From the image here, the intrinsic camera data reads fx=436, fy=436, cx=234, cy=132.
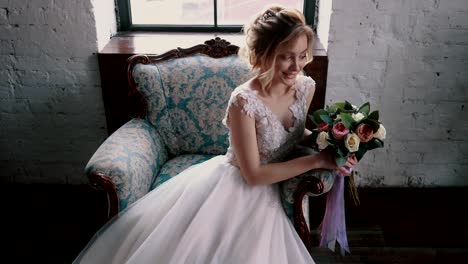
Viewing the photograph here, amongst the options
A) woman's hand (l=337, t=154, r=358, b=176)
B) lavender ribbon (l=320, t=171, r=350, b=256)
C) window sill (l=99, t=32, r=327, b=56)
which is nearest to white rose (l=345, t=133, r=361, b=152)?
woman's hand (l=337, t=154, r=358, b=176)

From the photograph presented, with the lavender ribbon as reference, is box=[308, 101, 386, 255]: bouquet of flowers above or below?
above

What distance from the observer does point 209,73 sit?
210cm

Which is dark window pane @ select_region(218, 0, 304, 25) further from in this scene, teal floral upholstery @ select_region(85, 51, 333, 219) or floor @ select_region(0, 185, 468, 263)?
floor @ select_region(0, 185, 468, 263)

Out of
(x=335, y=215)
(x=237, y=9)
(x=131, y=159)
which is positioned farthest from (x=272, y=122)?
(x=237, y=9)

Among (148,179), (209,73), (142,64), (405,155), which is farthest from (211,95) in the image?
(405,155)

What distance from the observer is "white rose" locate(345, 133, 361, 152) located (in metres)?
1.43

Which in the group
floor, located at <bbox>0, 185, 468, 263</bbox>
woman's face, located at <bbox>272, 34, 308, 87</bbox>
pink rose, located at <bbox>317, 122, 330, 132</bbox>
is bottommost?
floor, located at <bbox>0, 185, 468, 263</bbox>

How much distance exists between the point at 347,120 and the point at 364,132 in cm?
7

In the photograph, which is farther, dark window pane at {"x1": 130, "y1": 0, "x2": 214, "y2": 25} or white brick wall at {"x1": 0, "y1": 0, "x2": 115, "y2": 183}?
dark window pane at {"x1": 130, "y1": 0, "x2": 214, "y2": 25}

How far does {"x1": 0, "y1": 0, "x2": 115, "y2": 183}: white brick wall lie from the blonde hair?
1133 mm

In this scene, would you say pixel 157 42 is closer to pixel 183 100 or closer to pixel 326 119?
pixel 183 100

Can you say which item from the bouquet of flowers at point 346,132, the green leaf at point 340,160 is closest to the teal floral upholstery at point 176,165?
the bouquet of flowers at point 346,132

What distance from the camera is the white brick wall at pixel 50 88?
227cm

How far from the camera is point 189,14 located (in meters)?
2.63
